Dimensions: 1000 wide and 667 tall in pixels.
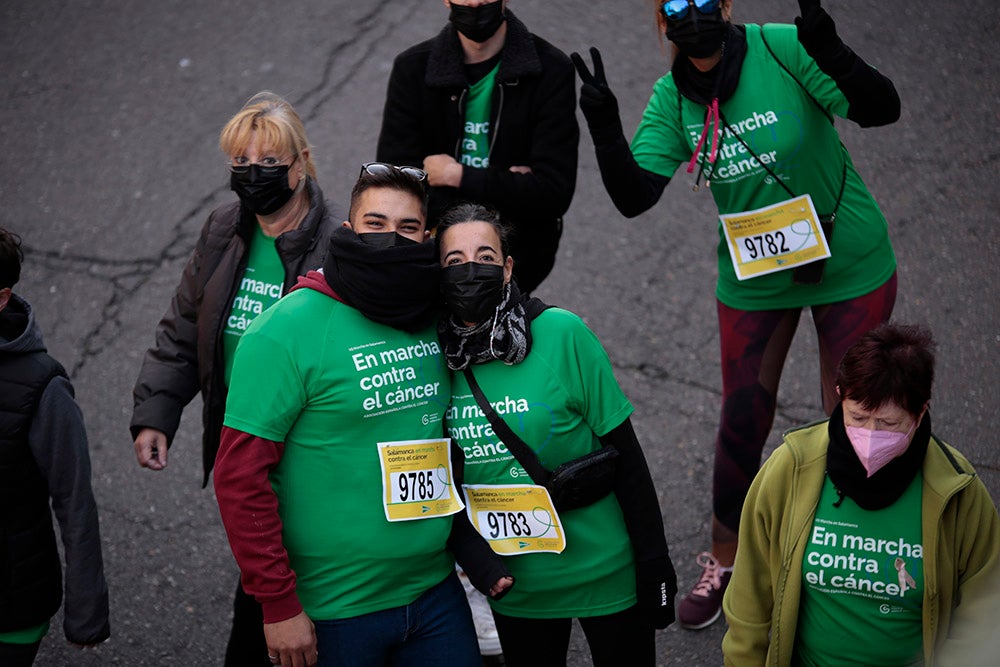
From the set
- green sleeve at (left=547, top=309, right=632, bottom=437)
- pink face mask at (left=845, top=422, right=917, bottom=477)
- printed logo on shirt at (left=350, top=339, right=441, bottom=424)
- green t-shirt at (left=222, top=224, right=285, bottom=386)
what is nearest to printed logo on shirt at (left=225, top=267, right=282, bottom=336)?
green t-shirt at (left=222, top=224, right=285, bottom=386)

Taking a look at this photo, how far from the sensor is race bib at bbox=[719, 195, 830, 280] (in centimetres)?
386

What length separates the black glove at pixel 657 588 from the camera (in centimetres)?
318

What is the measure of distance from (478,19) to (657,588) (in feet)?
6.79

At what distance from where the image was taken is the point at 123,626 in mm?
4629

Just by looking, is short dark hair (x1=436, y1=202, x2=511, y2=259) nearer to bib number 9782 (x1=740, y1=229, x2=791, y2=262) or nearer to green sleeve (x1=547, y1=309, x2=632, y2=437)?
green sleeve (x1=547, y1=309, x2=632, y2=437)

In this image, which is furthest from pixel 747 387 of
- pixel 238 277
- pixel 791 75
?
pixel 238 277

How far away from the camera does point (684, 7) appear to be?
3637mm

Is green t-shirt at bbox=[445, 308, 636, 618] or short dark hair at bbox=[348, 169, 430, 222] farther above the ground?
short dark hair at bbox=[348, 169, 430, 222]

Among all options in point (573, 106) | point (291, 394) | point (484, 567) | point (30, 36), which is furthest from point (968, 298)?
point (30, 36)

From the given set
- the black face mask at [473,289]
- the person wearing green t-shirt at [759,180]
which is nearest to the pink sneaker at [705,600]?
the person wearing green t-shirt at [759,180]

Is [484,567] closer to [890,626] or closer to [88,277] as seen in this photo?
[890,626]

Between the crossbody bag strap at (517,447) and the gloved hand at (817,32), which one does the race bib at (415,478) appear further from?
the gloved hand at (817,32)

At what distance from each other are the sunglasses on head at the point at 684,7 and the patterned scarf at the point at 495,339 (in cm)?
112

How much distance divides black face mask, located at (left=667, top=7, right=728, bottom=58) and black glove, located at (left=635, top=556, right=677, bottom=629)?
161 centimetres
